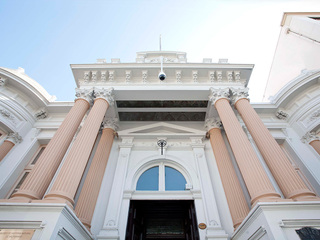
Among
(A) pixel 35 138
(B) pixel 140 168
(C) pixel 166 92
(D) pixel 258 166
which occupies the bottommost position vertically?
(D) pixel 258 166

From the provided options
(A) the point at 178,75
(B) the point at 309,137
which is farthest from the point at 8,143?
(B) the point at 309,137

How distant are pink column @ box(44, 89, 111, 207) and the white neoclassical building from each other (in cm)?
3

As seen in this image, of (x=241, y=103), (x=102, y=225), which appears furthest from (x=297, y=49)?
(x=102, y=225)

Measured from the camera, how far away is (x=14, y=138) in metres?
8.18

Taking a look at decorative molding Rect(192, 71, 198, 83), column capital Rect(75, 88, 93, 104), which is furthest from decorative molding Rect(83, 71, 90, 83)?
decorative molding Rect(192, 71, 198, 83)

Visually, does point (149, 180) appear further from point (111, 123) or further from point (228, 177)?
point (111, 123)

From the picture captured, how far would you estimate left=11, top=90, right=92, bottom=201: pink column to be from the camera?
437cm

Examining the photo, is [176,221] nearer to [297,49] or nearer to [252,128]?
[252,128]

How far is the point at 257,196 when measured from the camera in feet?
14.6

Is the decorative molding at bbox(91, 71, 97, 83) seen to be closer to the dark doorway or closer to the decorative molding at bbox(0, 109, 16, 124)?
the decorative molding at bbox(0, 109, 16, 124)

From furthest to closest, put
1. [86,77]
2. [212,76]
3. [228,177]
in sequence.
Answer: [212,76], [86,77], [228,177]

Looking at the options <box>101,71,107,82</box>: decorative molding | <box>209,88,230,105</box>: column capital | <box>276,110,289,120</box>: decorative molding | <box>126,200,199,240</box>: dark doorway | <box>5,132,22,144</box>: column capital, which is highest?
<box>101,71,107,82</box>: decorative molding

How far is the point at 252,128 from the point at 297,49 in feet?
42.4

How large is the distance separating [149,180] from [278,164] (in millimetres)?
4620
